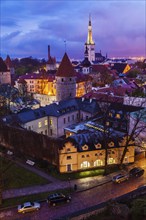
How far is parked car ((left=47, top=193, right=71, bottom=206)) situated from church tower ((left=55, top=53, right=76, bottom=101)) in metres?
32.2

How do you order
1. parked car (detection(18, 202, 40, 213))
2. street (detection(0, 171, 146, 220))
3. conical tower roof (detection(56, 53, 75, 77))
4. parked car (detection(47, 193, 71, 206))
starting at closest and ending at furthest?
street (detection(0, 171, 146, 220)), parked car (detection(18, 202, 40, 213)), parked car (detection(47, 193, 71, 206)), conical tower roof (detection(56, 53, 75, 77))

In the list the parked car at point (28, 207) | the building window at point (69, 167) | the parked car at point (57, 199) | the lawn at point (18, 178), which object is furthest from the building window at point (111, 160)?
the parked car at point (28, 207)

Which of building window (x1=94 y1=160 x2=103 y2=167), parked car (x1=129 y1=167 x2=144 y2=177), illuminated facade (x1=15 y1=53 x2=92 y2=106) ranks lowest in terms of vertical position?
parked car (x1=129 y1=167 x2=144 y2=177)

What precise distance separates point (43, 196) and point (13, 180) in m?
4.45

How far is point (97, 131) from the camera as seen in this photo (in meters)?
33.1

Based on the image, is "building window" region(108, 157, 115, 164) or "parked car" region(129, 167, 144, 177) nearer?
"parked car" region(129, 167, 144, 177)

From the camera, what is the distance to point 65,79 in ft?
176

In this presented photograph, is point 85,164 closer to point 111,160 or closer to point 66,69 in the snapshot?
point 111,160

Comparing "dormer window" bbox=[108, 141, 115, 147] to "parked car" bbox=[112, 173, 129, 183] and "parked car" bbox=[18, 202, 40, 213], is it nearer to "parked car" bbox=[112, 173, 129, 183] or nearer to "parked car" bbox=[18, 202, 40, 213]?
"parked car" bbox=[112, 173, 129, 183]

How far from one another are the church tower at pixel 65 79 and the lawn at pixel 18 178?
26259mm

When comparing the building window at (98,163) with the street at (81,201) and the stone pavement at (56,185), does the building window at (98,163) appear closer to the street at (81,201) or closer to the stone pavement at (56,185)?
the stone pavement at (56,185)

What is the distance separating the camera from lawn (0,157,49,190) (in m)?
27.3

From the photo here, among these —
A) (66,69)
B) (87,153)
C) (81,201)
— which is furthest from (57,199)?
(66,69)

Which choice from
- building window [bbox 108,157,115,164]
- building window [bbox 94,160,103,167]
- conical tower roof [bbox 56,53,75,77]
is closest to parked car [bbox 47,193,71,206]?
building window [bbox 94,160,103,167]
